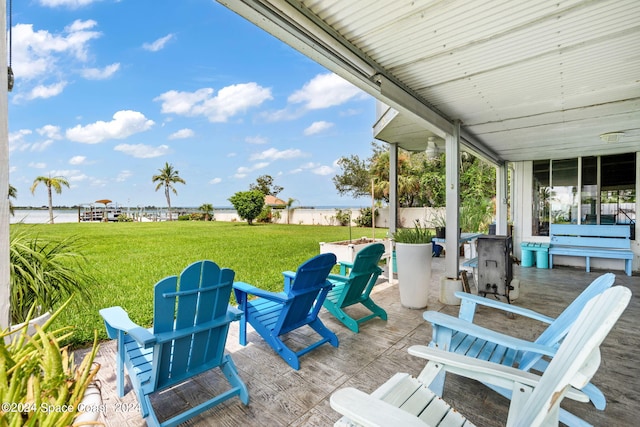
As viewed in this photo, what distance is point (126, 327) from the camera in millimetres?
1928

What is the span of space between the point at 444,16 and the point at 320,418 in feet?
8.92

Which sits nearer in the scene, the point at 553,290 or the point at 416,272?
the point at 416,272

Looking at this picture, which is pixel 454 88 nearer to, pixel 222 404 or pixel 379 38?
pixel 379 38

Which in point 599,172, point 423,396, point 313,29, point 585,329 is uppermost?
point 313,29

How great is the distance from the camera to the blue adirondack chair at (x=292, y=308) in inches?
99.8

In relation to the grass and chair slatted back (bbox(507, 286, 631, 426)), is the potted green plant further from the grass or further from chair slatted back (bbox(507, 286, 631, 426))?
chair slatted back (bbox(507, 286, 631, 426))

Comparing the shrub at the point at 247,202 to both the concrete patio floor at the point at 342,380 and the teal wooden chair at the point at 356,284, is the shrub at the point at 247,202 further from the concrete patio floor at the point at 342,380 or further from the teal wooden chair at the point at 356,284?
the teal wooden chair at the point at 356,284

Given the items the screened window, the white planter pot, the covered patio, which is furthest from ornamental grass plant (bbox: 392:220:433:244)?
the screened window

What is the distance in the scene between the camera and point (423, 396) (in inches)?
58.1

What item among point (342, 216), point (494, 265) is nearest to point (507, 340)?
point (494, 265)

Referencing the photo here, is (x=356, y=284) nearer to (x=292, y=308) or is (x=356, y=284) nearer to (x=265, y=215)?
(x=292, y=308)

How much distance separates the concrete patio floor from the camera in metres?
1.98

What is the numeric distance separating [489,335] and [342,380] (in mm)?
1116

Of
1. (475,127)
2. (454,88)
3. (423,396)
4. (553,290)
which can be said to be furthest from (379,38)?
(553,290)
